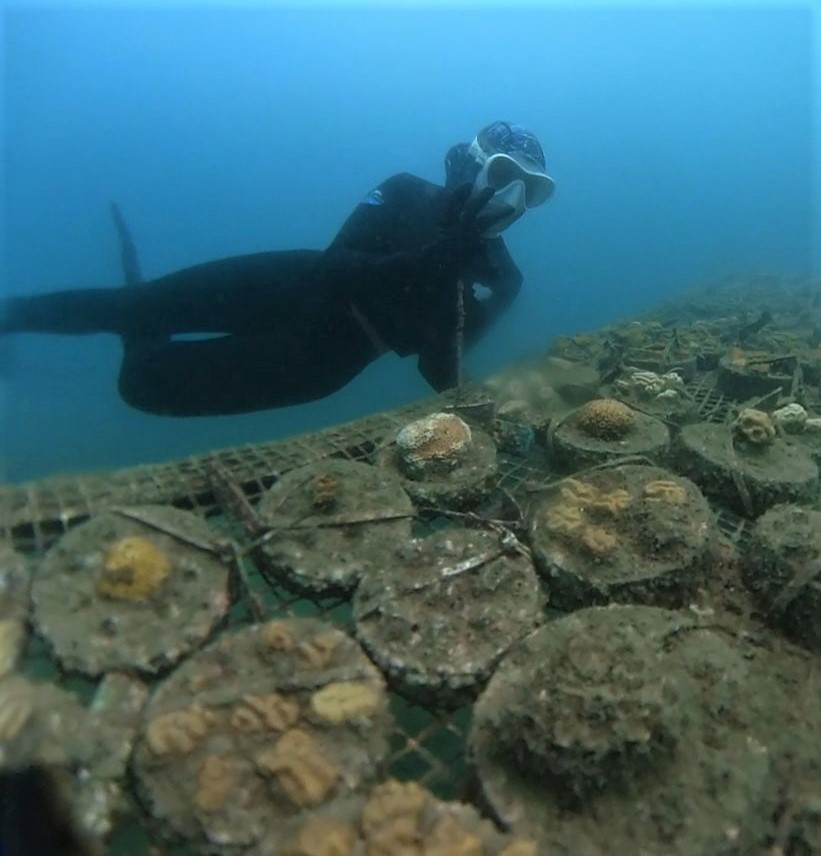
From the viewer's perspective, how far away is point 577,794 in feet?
6.93

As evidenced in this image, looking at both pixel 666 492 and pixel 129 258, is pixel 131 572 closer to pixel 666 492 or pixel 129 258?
pixel 666 492

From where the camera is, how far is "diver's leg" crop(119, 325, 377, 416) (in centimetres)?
699

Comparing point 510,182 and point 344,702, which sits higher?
point 510,182

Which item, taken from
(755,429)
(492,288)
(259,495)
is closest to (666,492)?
(755,429)

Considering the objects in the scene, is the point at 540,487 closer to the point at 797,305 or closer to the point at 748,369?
the point at 748,369

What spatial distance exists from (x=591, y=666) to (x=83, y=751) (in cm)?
186

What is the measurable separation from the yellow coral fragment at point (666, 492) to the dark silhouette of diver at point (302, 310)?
3.28 m

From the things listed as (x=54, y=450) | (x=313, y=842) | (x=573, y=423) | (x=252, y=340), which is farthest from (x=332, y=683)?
(x=54, y=450)

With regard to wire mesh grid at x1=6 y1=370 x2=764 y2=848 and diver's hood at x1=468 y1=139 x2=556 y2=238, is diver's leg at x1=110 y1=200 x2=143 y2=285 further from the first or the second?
wire mesh grid at x1=6 y1=370 x2=764 y2=848

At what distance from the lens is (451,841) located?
6.21ft

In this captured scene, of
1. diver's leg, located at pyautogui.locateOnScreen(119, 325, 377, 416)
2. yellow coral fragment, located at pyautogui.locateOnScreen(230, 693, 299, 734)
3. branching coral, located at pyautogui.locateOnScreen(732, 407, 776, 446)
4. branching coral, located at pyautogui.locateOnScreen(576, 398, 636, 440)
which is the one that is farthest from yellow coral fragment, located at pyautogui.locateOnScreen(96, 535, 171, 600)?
diver's leg, located at pyautogui.locateOnScreen(119, 325, 377, 416)

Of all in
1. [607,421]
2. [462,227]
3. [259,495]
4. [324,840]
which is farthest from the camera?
[462,227]

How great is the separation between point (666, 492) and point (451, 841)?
84.5 inches

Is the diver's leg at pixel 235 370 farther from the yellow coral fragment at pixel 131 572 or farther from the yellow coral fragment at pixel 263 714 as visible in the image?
the yellow coral fragment at pixel 263 714
